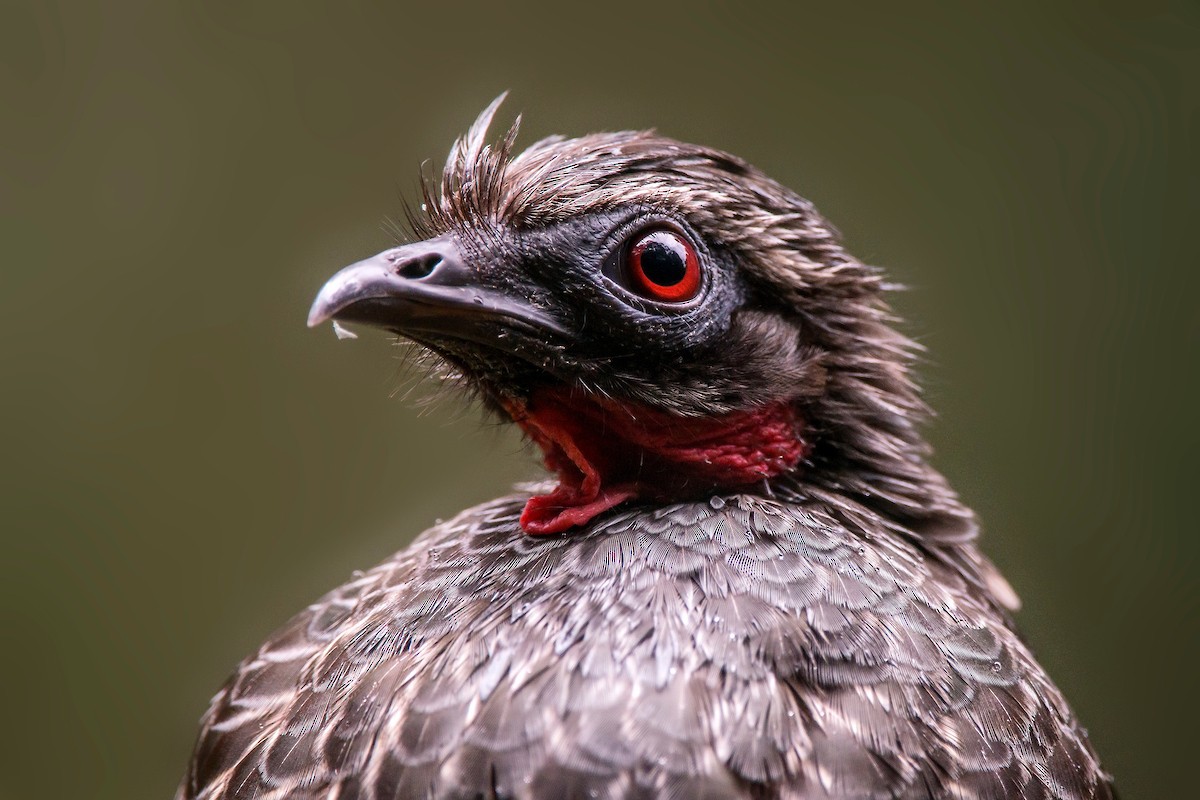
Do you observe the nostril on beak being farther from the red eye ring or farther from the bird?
the red eye ring

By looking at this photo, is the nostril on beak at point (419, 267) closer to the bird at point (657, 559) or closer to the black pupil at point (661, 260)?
the bird at point (657, 559)

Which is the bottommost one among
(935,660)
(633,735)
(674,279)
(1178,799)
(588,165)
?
(1178,799)

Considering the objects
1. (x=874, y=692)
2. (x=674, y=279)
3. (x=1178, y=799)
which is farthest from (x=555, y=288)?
(x=1178, y=799)

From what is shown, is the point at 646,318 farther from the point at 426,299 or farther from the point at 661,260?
the point at 426,299

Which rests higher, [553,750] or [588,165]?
[588,165]

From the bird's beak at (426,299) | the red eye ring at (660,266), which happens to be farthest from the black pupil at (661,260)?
the bird's beak at (426,299)

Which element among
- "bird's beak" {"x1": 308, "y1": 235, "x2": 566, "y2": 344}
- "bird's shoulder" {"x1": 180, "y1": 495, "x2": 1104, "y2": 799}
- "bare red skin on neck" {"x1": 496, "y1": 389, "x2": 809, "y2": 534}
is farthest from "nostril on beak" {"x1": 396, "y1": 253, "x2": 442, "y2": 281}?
"bird's shoulder" {"x1": 180, "y1": 495, "x2": 1104, "y2": 799}

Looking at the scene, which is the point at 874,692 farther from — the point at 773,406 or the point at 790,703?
the point at 773,406
